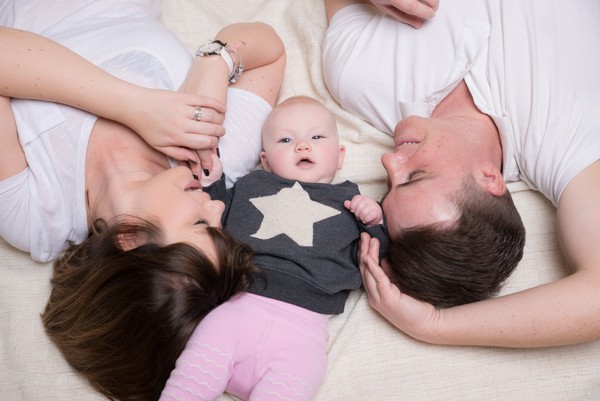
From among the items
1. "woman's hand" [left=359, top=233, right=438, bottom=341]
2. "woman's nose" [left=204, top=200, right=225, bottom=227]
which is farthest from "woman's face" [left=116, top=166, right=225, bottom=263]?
"woman's hand" [left=359, top=233, right=438, bottom=341]

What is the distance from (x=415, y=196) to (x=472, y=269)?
211 mm

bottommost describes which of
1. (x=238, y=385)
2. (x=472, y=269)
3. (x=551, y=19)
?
(x=238, y=385)

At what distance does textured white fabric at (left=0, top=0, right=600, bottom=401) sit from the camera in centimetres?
134

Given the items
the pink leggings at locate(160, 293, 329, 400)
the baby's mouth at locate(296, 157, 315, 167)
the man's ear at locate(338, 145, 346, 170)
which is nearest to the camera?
the pink leggings at locate(160, 293, 329, 400)

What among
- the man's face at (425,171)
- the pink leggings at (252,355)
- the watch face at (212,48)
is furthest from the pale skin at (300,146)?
the pink leggings at (252,355)

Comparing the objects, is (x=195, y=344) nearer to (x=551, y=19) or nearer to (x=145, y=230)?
(x=145, y=230)

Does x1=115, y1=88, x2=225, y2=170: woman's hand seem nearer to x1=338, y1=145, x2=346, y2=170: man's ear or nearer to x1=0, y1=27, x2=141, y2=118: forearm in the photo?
x1=0, y1=27, x2=141, y2=118: forearm

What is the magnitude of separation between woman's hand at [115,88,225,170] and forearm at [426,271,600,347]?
27.2 inches

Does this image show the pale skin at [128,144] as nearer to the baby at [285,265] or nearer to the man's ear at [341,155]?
the baby at [285,265]

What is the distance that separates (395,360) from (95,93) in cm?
93

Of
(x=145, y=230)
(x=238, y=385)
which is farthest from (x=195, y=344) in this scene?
(x=145, y=230)

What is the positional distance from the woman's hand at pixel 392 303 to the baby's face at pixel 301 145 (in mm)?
242

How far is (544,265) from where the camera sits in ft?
4.86

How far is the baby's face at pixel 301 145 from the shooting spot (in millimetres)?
1501
